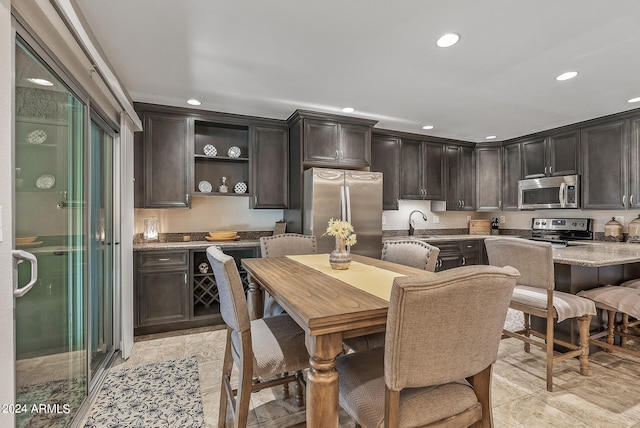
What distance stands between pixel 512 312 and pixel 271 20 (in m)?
4.08

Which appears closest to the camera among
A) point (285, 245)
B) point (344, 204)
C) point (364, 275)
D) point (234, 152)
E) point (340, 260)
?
point (364, 275)

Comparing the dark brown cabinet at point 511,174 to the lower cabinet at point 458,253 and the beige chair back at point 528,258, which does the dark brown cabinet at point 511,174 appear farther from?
the beige chair back at point 528,258

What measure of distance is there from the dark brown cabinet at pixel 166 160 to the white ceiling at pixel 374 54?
26cm

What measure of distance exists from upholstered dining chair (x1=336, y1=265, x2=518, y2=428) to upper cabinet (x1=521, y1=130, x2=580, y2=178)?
159 inches

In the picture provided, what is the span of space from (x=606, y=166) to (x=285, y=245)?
397 centimetres

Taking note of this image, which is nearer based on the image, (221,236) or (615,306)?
(615,306)

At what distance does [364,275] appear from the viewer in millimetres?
1758

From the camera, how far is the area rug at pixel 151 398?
5.87 ft

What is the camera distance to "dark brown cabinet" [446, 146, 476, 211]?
491cm

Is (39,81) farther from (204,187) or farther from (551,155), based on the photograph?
(551,155)

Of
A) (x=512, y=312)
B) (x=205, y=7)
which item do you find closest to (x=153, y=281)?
(x=205, y=7)

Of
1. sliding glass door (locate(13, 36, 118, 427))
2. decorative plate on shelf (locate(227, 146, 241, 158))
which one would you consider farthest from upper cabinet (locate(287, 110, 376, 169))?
sliding glass door (locate(13, 36, 118, 427))

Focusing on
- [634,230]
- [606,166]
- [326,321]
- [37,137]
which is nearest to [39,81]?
[37,137]

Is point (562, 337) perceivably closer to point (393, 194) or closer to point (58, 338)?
point (393, 194)
